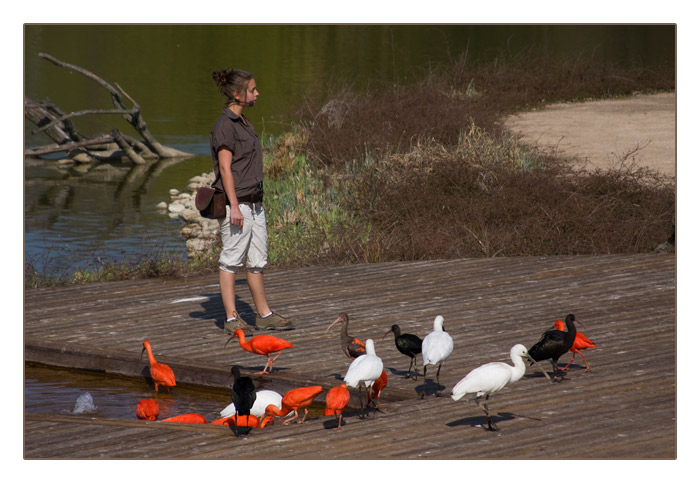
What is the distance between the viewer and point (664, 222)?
13602 mm

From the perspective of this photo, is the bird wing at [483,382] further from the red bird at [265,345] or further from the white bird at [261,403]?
the red bird at [265,345]

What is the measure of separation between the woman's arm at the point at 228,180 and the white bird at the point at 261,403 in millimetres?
1689

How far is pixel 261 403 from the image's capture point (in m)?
6.33

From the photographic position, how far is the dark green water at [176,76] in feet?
60.4

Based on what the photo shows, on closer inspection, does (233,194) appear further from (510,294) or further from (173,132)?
(173,132)

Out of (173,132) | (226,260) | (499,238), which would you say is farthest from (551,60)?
(226,260)

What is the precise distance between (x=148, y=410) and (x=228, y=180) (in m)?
1.92

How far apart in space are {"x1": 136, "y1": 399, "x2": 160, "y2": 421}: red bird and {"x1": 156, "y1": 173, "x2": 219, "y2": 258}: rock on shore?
713 cm

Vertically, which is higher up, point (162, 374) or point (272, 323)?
point (272, 323)

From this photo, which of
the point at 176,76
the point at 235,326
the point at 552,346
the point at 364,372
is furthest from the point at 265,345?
the point at 176,76

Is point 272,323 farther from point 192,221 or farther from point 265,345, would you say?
point 192,221

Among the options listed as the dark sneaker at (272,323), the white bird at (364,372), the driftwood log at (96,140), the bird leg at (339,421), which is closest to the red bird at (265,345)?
the dark sneaker at (272,323)

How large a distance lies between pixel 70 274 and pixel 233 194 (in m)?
7.09

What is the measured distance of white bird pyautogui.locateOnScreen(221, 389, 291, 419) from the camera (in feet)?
20.7
